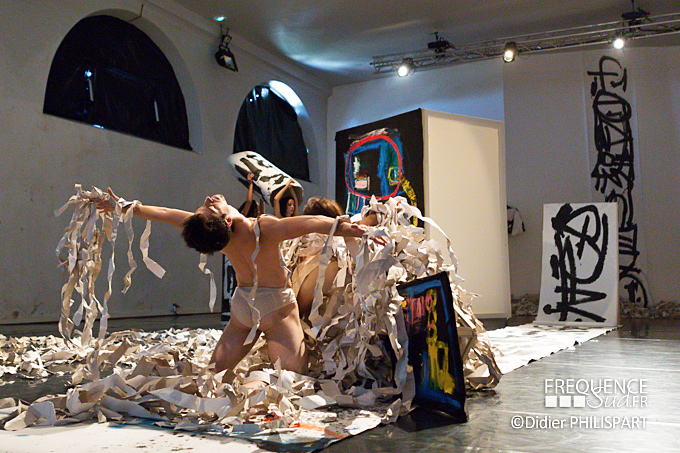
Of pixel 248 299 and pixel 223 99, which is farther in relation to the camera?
pixel 223 99

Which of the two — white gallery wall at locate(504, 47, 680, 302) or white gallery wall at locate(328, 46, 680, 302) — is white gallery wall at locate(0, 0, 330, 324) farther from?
white gallery wall at locate(504, 47, 680, 302)

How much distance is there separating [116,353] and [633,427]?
6.38 feet

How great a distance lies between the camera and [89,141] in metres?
6.85

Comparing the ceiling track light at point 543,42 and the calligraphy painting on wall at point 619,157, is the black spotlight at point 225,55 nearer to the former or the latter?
the ceiling track light at point 543,42

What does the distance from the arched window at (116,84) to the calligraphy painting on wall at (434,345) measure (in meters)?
5.75

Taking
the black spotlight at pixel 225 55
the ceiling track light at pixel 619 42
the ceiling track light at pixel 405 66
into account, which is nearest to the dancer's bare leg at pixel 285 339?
the black spotlight at pixel 225 55

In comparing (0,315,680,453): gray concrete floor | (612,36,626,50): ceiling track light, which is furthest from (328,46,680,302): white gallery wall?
(0,315,680,453): gray concrete floor

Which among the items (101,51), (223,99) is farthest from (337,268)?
(223,99)

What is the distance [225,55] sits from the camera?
28.4 ft

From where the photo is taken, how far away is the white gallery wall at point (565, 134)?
8336 millimetres

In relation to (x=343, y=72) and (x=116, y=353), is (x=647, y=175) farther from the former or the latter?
(x=116, y=353)

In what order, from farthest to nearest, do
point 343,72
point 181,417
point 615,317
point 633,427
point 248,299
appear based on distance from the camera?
point 343,72
point 615,317
point 248,299
point 181,417
point 633,427

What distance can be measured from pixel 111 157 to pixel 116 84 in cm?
96

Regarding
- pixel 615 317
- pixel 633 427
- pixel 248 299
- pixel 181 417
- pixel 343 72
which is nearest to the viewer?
pixel 633 427
